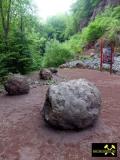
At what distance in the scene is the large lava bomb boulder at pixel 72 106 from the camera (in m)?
5.14

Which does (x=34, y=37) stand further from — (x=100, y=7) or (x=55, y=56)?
(x=100, y=7)

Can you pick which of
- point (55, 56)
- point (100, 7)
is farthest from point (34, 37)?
point (100, 7)

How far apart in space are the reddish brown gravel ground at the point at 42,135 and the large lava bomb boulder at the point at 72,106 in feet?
0.52

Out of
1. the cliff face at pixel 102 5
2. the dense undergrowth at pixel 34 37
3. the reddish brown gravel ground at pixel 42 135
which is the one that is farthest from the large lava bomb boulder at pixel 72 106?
the cliff face at pixel 102 5

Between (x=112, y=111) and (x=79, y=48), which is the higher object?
(x=79, y=48)

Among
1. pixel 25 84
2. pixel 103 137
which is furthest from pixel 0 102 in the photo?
pixel 103 137

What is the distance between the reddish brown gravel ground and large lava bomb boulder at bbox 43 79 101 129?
0.52 ft

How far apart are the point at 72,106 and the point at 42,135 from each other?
704 mm

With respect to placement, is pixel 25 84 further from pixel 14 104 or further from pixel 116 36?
pixel 116 36

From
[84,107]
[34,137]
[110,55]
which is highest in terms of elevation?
[110,55]

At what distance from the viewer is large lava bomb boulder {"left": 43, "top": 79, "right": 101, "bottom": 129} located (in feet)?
16.9

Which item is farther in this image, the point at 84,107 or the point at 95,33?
the point at 95,33

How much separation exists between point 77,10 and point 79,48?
9977 millimetres

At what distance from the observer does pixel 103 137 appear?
4926mm
